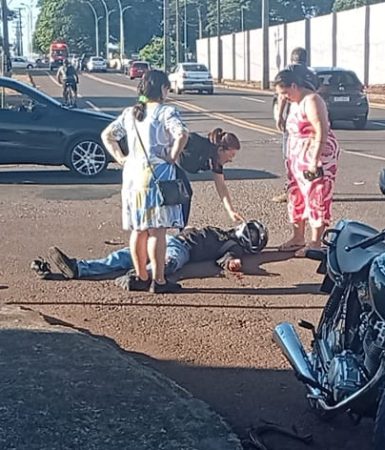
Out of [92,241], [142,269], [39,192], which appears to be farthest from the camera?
[39,192]

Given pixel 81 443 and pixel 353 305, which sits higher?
pixel 353 305

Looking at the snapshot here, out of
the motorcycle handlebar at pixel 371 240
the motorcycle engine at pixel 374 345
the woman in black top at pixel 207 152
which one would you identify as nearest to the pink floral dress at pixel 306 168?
the woman in black top at pixel 207 152

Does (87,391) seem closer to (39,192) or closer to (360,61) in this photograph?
(39,192)

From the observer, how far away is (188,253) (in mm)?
8773

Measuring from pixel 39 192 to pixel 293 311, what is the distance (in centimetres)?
736

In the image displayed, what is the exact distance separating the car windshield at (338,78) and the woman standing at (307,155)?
57.2 feet

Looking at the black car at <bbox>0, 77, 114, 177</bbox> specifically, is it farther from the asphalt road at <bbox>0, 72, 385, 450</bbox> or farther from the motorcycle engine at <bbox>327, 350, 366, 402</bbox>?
the motorcycle engine at <bbox>327, 350, 366, 402</bbox>

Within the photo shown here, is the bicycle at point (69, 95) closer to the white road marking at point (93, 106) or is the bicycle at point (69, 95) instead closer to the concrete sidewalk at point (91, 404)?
the white road marking at point (93, 106)

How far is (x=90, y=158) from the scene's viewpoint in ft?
51.7

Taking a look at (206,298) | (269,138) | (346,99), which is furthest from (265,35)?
(206,298)

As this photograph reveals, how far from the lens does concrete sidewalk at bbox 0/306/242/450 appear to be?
4.84 m

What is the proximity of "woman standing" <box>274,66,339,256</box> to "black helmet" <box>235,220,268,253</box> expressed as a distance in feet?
1.27

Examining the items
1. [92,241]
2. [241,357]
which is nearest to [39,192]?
[92,241]

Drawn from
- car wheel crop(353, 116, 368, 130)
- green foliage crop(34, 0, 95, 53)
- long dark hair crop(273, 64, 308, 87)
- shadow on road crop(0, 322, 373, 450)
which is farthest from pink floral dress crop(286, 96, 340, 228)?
green foliage crop(34, 0, 95, 53)
